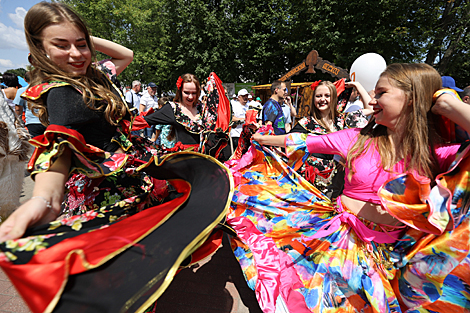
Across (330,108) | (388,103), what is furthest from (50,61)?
(330,108)

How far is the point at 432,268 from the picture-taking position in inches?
57.2

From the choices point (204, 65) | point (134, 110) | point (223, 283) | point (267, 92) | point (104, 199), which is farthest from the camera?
point (204, 65)

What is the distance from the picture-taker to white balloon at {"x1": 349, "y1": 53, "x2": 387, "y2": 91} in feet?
20.9

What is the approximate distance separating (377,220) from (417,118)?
2.33 ft

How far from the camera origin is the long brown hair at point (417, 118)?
159 centimetres

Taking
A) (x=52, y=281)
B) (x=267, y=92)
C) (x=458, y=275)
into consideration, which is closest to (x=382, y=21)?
(x=267, y=92)

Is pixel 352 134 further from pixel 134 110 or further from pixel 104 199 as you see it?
pixel 104 199

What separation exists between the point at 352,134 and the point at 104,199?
186 centimetres

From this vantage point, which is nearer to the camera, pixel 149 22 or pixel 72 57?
pixel 72 57

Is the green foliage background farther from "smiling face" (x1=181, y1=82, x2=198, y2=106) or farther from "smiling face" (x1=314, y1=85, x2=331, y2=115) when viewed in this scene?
"smiling face" (x1=181, y1=82, x2=198, y2=106)

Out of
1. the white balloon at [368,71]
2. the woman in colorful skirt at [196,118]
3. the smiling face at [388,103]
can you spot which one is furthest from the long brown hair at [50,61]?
the white balloon at [368,71]

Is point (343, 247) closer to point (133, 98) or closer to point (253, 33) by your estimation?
point (133, 98)

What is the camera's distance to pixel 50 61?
4.71ft

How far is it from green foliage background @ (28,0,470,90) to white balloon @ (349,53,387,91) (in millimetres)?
10574
